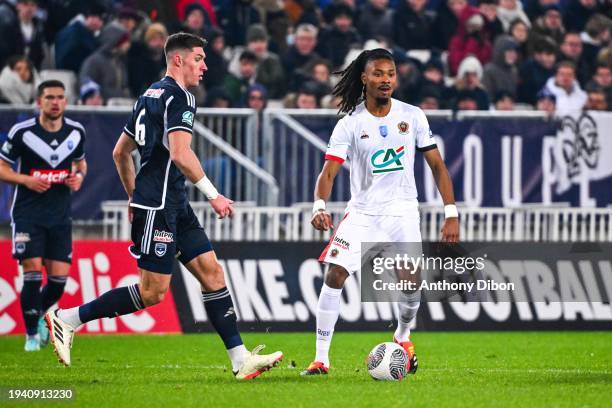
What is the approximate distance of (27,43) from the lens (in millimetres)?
18750

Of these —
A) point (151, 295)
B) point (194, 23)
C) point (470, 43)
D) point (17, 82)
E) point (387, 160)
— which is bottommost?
point (151, 295)

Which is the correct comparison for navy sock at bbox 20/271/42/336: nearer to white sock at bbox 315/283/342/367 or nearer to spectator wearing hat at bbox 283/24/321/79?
white sock at bbox 315/283/342/367

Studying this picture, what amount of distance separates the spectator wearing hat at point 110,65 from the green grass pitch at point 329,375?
4.22 m

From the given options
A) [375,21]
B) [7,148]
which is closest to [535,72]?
[375,21]

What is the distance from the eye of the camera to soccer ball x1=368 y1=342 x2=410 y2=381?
1005 centimetres

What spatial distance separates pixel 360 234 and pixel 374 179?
0.46 m

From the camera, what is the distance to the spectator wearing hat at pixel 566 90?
64.1 feet

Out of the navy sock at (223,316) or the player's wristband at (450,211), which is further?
the player's wristband at (450,211)

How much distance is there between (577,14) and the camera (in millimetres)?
22922

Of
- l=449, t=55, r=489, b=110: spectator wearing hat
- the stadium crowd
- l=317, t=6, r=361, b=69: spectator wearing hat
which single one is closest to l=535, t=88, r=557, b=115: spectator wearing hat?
the stadium crowd

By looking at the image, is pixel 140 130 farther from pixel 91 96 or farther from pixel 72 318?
pixel 91 96

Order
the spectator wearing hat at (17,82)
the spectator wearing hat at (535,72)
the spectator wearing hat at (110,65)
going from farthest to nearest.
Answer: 1. the spectator wearing hat at (535,72)
2. the spectator wearing hat at (110,65)
3. the spectator wearing hat at (17,82)

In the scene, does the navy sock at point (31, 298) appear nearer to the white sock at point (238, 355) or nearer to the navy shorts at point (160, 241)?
the navy shorts at point (160, 241)

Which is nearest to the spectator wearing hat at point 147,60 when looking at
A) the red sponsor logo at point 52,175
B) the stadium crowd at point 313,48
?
the stadium crowd at point 313,48
